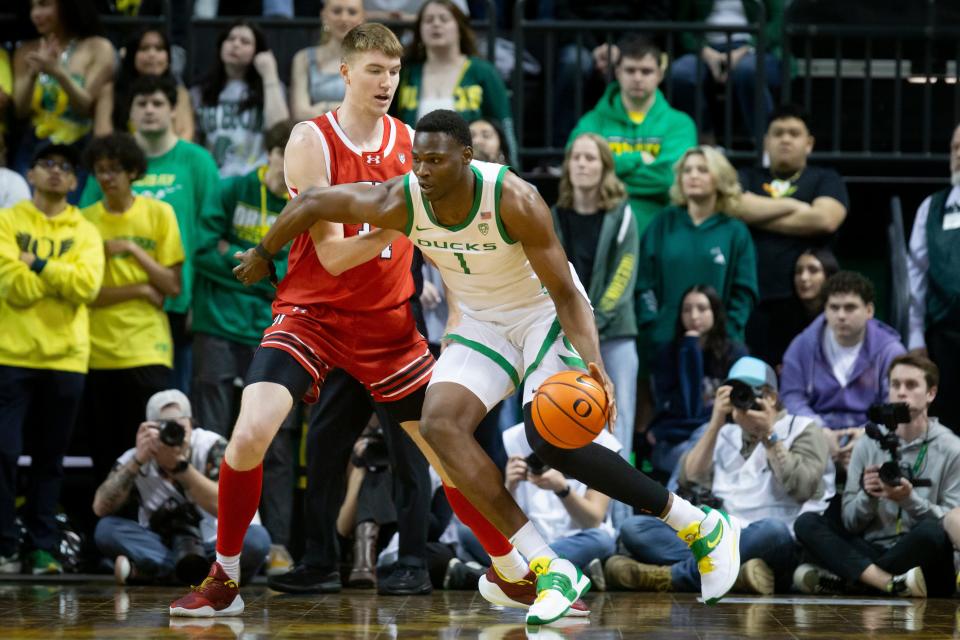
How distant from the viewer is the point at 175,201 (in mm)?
8516

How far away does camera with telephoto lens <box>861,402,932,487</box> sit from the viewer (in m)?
6.84

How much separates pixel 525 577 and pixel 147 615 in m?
1.48

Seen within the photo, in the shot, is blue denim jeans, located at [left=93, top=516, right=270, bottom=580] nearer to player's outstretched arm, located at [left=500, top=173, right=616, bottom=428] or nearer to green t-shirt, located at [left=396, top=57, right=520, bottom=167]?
player's outstretched arm, located at [left=500, top=173, right=616, bottom=428]

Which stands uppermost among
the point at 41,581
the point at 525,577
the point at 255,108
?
the point at 255,108

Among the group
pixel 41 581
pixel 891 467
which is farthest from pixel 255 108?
pixel 891 467

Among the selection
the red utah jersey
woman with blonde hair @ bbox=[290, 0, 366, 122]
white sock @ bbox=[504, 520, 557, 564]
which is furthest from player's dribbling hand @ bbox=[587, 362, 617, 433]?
woman with blonde hair @ bbox=[290, 0, 366, 122]

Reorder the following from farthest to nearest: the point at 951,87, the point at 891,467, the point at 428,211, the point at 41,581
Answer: the point at 951,87
the point at 41,581
the point at 891,467
the point at 428,211

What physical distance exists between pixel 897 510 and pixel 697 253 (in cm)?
194

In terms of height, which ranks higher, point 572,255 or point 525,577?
point 572,255

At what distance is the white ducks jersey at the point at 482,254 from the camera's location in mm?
5168

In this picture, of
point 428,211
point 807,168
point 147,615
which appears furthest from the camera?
point 807,168

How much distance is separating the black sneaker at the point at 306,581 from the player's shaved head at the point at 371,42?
248 centimetres

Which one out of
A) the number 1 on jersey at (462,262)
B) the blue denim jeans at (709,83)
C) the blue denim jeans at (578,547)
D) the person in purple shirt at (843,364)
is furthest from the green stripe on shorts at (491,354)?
the blue denim jeans at (709,83)

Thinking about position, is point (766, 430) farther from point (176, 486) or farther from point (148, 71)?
point (148, 71)
